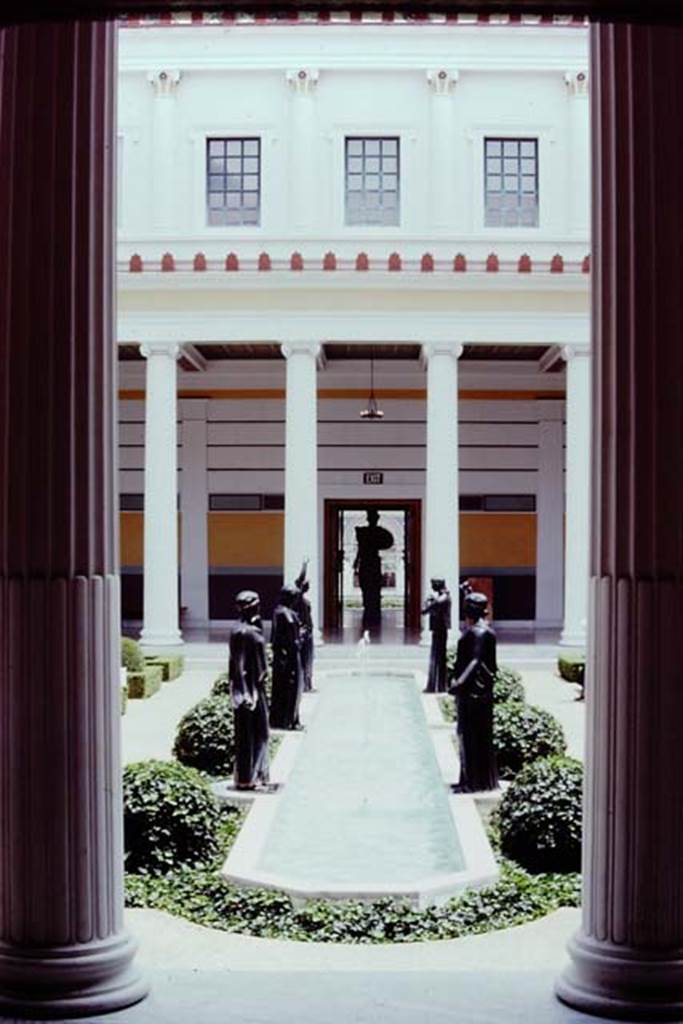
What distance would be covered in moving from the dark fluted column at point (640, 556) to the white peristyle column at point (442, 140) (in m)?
20.0

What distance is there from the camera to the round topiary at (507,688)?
1376 centimetres

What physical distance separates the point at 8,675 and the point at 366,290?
61.8ft

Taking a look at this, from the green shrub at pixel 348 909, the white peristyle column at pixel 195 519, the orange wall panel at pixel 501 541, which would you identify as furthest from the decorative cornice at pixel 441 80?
the green shrub at pixel 348 909

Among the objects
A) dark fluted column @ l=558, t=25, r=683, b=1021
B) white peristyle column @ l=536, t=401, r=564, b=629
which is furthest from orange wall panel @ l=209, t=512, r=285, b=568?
dark fluted column @ l=558, t=25, r=683, b=1021

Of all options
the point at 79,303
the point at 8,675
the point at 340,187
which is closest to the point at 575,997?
the point at 8,675

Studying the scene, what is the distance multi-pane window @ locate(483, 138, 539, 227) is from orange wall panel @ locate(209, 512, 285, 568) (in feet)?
25.5

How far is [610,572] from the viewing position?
15.7 feet

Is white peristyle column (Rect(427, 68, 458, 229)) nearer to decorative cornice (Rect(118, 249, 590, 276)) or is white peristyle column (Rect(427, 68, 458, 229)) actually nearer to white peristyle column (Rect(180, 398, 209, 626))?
decorative cornice (Rect(118, 249, 590, 276))

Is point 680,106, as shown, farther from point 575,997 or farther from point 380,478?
point 380,478

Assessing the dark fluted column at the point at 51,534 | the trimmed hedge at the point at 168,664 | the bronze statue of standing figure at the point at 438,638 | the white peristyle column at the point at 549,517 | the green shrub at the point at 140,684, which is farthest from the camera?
the white peristyle column at the point at 549,517

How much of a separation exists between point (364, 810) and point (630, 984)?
5352 mm

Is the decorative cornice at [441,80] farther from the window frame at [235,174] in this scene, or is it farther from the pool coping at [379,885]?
the pool coping at [379,885]

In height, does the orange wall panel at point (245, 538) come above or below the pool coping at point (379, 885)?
above

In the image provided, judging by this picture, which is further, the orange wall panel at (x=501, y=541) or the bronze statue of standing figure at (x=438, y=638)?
the orange wall panel at (x=501, y=541)
